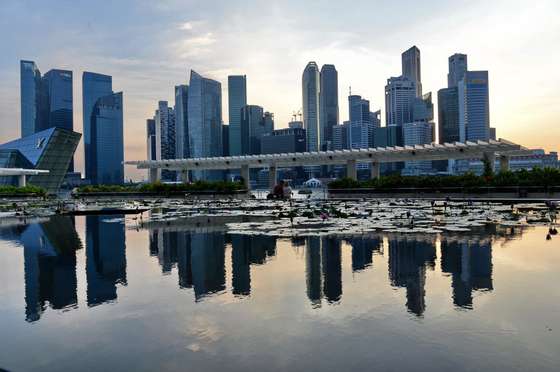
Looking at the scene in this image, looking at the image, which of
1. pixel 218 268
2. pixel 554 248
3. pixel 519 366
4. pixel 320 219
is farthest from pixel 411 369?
pixel 320 219

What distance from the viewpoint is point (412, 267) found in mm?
13438

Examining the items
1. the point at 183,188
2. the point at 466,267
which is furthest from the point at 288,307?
the point at 183,188

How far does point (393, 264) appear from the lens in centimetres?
1391

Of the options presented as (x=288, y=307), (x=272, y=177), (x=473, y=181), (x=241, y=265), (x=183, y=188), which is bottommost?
(x=288, y=307)

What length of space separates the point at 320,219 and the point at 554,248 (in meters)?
13.3

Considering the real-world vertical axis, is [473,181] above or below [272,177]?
below

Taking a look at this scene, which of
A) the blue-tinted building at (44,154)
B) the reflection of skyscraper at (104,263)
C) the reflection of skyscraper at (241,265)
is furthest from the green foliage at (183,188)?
the reflection of skyscraper at (241,265)

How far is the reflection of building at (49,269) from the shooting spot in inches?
429

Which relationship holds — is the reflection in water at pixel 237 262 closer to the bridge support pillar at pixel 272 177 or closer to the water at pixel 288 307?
the water at pixel 288 307

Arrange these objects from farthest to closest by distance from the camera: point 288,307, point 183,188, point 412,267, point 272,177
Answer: point 272,177
point 183,188
point 412,267
point 288,307

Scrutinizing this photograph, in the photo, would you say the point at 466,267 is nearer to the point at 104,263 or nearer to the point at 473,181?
the point at 104,263

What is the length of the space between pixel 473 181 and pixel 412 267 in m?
40.4

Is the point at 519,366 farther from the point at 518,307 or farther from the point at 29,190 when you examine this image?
the point at 29,190

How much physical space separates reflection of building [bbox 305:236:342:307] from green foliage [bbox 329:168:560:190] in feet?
116
